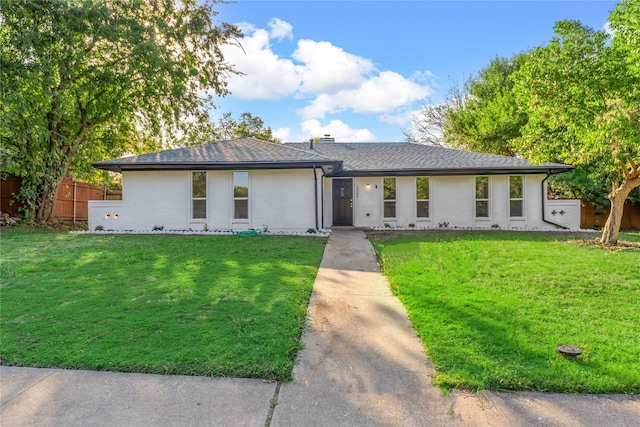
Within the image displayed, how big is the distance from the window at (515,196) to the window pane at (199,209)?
1162 centimetres

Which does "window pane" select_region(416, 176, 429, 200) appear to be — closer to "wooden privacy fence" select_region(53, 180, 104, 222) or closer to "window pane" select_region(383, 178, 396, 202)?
"window pane" select_region(383, 178, 396, 202)

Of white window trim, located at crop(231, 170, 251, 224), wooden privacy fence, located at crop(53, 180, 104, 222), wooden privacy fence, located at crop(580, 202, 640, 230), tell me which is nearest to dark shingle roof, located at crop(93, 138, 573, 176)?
white window trim, located at crop(231, 170, 251, 224)

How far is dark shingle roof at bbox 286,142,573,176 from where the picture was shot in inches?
485

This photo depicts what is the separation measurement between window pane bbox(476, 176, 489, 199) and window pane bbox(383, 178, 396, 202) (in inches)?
127

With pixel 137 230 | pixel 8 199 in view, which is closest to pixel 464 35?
pixel 137 230

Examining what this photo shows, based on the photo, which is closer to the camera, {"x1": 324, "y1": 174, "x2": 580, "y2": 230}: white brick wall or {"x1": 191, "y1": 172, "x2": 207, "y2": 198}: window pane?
{"x1": 191, "y1": 172, "x2": 207, "y2": 198}: window pane

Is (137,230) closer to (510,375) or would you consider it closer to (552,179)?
(510,375)

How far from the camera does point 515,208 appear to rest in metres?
12.9

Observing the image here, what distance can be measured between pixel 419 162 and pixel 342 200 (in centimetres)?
349

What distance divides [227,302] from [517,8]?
11.4m

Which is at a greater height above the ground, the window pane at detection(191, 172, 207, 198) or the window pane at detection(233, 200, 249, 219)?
the window pane at detection(191, 172, 207, 198)

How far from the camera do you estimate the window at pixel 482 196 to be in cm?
1294

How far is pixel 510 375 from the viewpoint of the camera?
268 cm

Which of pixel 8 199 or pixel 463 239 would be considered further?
pixel 8 199
